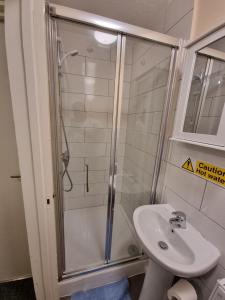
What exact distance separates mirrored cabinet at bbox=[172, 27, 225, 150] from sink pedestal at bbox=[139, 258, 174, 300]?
0.88m

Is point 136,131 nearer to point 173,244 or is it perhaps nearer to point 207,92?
point 207,92

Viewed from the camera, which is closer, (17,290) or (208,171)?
(208,171)

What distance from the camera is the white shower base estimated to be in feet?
4.48

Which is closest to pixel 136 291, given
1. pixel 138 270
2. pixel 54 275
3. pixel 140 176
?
pixel 138 270

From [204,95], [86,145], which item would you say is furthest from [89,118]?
[204,95]

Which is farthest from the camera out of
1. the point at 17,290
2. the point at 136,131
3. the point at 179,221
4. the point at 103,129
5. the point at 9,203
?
the point at 103,129

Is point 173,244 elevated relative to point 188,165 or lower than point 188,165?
lower

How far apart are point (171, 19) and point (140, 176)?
1470mm

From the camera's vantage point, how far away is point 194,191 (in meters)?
0.94

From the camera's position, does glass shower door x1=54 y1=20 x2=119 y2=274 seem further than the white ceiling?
Yes

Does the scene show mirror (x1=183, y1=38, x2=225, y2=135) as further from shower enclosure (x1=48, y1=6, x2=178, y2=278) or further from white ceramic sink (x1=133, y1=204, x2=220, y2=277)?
white ceramic sink (x1=133, y1=204, x2=220, y2=277)

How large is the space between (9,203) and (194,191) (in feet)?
4.36

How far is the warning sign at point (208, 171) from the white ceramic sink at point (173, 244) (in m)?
0.37

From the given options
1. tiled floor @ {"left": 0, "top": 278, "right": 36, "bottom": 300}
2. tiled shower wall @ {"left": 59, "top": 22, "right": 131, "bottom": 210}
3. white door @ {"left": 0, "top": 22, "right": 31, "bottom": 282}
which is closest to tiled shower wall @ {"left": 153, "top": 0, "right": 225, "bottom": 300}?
tiled shower wall @ {"left": 59, "top": 22, "right": 131, "bottom": 210}
